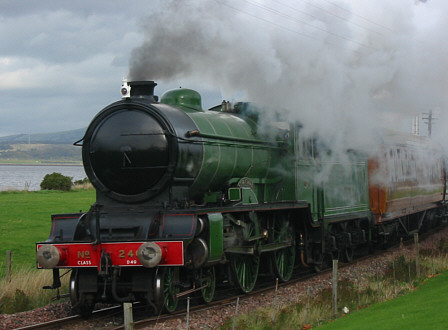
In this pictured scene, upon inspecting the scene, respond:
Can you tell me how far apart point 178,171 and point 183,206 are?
22.5 inches

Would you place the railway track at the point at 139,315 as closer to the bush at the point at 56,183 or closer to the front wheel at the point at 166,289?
the front wheel at the point at 166,289

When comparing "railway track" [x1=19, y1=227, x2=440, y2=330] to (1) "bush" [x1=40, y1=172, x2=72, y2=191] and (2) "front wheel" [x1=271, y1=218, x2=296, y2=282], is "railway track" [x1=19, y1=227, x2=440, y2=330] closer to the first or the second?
(2) "front wheel" [x1=271, y1=218, x2=296, y2=282]

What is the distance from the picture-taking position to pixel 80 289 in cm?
962

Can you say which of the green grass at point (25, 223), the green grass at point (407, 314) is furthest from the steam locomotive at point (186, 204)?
the green grass at point (25, 223)

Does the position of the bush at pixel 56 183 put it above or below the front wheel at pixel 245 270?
above

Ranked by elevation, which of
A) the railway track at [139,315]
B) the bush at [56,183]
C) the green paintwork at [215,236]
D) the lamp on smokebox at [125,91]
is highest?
the lamp on smokebox at [125,91]

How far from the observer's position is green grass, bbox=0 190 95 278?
16703 millimetres

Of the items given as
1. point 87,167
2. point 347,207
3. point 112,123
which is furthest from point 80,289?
point 347,207

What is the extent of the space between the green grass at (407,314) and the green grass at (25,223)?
8.37 m

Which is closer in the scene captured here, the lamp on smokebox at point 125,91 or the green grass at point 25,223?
the lamp on smokebox at point 125,91

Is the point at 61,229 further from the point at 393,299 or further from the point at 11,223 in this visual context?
the point at 11,223

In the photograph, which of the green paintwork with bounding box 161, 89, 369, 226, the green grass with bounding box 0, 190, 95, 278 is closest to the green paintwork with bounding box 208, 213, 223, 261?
the green paintwork with bounding box 161, 89, 369, 226

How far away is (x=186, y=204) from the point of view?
982 centimetres

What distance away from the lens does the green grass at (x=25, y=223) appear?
54.8 feet
